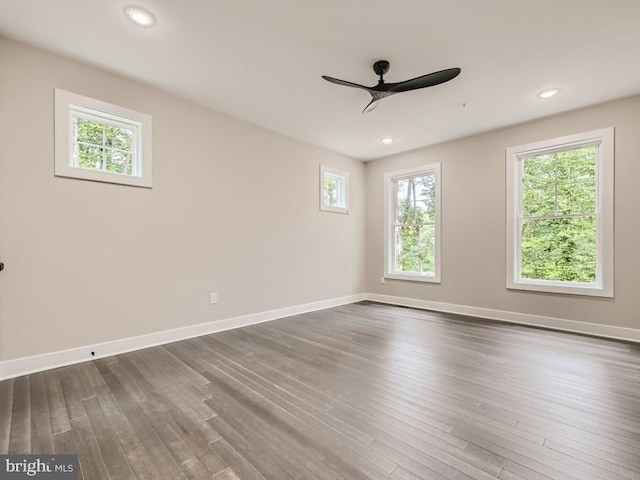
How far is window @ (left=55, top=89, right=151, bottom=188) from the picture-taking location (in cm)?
263

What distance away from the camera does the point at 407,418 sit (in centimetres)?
181

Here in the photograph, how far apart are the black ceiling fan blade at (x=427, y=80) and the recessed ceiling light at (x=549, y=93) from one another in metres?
1.60

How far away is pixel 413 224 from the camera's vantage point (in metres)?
5.34

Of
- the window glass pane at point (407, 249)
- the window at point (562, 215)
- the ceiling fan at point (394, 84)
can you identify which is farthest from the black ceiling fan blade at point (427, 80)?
the window glass pane at point (407, 249)

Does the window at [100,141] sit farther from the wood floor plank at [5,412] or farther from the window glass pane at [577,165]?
the window glass pane at [577,165]

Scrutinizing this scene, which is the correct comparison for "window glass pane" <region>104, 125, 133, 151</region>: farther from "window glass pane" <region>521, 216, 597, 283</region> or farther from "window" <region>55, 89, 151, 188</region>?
"window glass pane" <region>521, 216, 597, 283</region>

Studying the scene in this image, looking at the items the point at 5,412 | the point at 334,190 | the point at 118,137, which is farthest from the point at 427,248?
the point at 5,412

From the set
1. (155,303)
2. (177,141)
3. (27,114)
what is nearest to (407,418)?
(155,303)

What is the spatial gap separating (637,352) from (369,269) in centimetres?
373

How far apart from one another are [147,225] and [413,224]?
13.8 feet

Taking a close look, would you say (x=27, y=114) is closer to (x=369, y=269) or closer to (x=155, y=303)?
(x=155, y=303)

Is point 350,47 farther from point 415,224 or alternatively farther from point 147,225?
point 415,224

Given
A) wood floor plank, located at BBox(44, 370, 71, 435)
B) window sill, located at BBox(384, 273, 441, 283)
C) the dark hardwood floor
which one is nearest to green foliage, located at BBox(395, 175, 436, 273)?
window sill, located at BBox(384, 273, 441, 283)

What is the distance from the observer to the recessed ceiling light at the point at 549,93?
3.21 m
